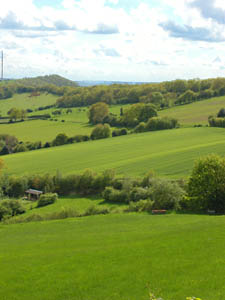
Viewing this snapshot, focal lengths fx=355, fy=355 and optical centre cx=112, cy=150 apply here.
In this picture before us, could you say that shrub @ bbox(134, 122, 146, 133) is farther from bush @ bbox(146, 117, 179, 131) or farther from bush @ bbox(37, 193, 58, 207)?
bush @ bbox(37, 193, 58, 207)

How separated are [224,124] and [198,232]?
7879cm

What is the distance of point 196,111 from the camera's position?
410ft

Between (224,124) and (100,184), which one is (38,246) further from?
(224,124)

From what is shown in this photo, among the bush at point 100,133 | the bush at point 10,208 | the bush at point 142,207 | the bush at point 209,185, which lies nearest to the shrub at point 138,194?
the bush at point 142,207

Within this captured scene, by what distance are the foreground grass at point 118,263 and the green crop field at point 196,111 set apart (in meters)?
83.8

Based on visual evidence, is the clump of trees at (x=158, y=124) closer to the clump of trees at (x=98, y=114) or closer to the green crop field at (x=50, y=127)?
the green crop field at (x=50, y=127)

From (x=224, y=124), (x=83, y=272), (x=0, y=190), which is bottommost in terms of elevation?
(x=0, y=190)

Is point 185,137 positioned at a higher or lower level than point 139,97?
lower

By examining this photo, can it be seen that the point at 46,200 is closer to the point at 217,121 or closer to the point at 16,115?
the point at 217,121

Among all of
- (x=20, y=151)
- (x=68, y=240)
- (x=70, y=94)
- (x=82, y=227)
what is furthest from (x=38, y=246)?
(x=70, y=94)

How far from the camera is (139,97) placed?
532 feet

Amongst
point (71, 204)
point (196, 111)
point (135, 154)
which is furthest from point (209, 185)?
Result: point (196, 111)

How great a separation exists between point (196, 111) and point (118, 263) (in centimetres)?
11061

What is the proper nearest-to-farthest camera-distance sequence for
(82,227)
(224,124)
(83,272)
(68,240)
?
(83,272) → (68,240) → (82,227) → (224,124)
